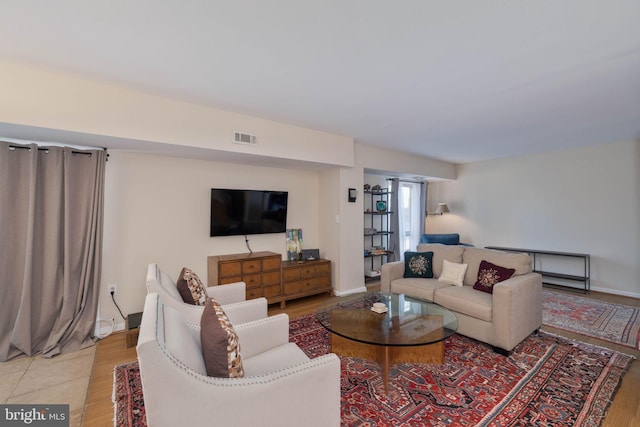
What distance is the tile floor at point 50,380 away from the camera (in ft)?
6.40

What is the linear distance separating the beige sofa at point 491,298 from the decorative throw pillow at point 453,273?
7 cm

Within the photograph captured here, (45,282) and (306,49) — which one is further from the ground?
(306,49)

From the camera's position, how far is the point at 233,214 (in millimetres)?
3783

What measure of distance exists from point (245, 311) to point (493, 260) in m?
2.73

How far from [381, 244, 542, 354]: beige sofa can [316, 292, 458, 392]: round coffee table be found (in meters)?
0.41

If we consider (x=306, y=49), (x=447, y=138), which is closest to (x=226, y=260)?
(x=306, y=49)

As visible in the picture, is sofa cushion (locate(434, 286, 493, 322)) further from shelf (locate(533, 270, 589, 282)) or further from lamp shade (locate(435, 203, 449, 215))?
lamp shade (locate(435, 203, 449, 215))

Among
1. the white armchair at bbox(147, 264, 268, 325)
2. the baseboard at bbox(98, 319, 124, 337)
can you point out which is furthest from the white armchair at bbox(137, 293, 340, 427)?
the baseboard at bbox(98, 319, 124, 337)

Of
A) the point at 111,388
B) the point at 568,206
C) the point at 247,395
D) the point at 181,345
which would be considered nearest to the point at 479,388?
Answer: the point at 247,395

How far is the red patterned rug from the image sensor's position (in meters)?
2.88

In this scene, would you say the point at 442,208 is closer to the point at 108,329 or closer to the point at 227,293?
the point at 227,293

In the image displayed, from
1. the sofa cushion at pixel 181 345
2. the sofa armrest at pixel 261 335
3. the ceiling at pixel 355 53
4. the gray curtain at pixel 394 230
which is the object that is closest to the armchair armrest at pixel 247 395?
the sofa cushion at pixel 181 345

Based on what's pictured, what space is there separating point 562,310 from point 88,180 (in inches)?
228

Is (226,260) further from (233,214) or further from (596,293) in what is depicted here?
(596,293)
